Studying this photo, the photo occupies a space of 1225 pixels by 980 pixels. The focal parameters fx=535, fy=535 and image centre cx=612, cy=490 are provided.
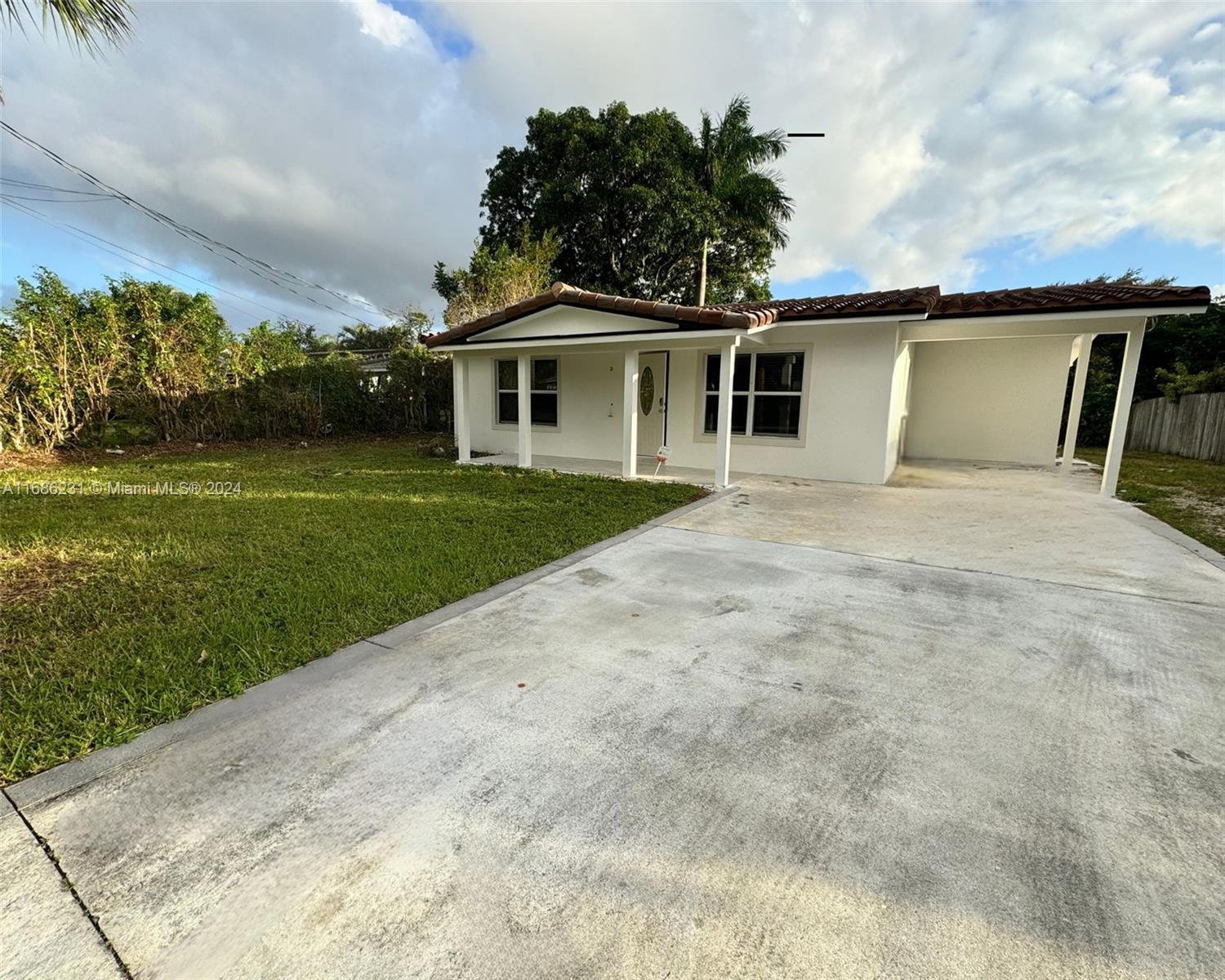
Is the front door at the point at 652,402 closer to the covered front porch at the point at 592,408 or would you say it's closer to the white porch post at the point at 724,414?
the covered front porch at the point at 592,408

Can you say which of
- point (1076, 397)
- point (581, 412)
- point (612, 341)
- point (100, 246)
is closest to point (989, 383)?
point (1076, 397)

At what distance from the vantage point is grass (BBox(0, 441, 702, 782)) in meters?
2.62

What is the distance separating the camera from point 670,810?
1933 mm

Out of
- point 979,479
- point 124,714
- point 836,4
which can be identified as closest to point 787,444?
point 979,479

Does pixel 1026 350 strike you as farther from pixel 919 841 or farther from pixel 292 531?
pixel 292 531

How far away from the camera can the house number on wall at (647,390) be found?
1053 cm

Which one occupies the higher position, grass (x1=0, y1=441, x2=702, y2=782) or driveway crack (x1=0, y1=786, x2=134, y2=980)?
grass (x1=0, y1=441, x2=702, y2=782)

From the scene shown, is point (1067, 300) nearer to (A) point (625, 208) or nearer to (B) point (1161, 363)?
(B) point (1161, 363)

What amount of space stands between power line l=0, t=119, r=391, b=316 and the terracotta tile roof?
43.7ft

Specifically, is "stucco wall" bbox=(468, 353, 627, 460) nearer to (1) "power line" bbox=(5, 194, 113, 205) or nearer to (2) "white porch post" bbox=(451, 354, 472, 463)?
(2) "white porch post" bbox=(451, 354, 472, 463)

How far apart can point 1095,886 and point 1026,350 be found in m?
12.7

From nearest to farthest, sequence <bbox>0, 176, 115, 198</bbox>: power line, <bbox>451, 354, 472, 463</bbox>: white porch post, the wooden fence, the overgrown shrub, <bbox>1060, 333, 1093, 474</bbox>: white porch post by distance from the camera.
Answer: the overgrown shrub, <bbox>1060, 333, 1093, 474</bbox>: white porch post, <bbox>451, 354, 472, 463</bbox>: white porch post, the wooden fence, <bbox>0, 176, 115, 198</bbox>: power line

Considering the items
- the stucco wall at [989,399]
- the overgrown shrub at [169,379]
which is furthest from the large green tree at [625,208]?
the stucco wall at [989,399]

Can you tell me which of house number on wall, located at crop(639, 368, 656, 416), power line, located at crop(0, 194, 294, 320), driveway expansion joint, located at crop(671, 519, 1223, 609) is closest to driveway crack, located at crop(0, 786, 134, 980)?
driveway expansion joint, located at crop(671, 519, 1223, 609)
